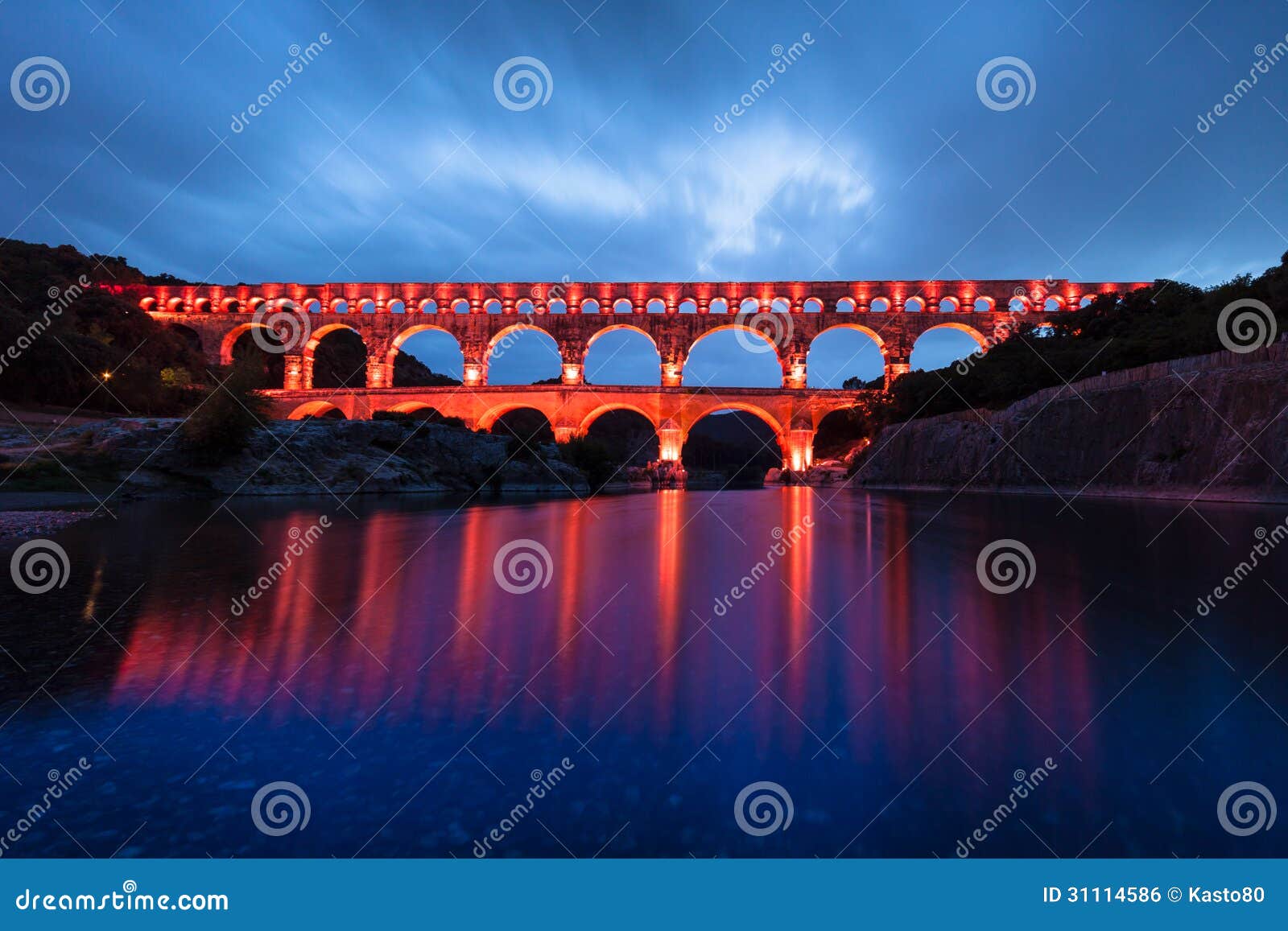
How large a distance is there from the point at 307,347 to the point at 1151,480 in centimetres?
5220

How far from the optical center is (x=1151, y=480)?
14.7m

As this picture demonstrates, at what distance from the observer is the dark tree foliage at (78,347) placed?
88.7 feet

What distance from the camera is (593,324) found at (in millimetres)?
46719

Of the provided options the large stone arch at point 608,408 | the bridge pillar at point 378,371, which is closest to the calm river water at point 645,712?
the large stone arch at point 608,408

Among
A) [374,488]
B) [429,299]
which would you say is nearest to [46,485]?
[374,488]

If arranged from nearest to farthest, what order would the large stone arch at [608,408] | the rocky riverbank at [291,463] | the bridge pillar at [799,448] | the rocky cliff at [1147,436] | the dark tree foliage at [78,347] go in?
the rocky cliff at [1147,436]
the rocky riverbank at [291,463]
the dark tree foliage at [78,347]
the bridge pillar at [799,448]
the large stone arch at [608,408]

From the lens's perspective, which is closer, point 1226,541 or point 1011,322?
point 1226,541

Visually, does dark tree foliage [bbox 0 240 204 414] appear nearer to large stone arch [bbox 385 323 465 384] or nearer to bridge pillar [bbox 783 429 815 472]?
large stone arch [bbox 385 323 465 384]

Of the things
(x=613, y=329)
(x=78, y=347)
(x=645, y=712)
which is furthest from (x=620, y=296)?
(x=645, y=712)

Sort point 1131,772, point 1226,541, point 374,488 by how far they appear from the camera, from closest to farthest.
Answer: point 1131,772 → point 1226,541 → point 374,488

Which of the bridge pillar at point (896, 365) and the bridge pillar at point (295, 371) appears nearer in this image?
the bridge pillar at point (896, 365)

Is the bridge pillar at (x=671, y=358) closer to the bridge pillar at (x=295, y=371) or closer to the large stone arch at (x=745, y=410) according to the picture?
the large stone arch at (x=745, y=410)

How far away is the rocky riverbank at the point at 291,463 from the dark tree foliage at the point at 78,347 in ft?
16.8

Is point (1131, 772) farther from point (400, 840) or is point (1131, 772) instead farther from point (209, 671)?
point (209, 671)
